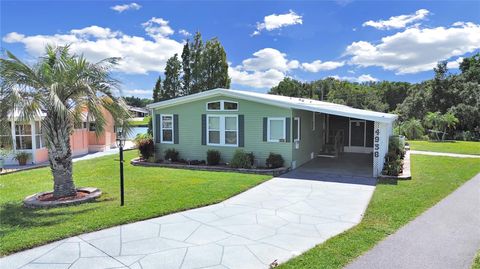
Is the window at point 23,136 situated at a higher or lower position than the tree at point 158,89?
lower

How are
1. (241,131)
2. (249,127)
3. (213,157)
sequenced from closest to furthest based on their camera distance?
(249,127), (241,131), (213,157)

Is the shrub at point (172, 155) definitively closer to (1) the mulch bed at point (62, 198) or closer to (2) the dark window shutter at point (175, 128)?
(2) the dark window shutter at point (175, 128)

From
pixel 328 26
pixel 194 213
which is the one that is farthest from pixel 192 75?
pixel 194 213

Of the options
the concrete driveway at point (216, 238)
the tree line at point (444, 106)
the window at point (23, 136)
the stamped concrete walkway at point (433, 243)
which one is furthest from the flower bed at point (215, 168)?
the tree line at point (444, 106)

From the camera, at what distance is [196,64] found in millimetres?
27719

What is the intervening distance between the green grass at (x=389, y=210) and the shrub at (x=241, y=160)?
4753 millimetres

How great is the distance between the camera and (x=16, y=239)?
484 centimetres

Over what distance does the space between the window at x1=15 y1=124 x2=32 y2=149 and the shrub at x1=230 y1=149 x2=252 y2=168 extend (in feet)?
35.1

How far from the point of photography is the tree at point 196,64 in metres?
27.5

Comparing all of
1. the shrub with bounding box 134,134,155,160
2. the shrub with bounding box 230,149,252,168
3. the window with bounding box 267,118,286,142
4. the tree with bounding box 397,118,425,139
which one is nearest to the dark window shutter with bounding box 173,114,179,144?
the shrub with bounding box 134,134,155,160

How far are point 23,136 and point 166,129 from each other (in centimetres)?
748

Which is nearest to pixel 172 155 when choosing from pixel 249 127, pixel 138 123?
pixel 249 127

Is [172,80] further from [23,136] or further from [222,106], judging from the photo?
[222,106]

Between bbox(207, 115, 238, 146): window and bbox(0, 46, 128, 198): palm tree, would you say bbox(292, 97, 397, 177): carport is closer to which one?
bbox(207, 115, 238, 146): window
